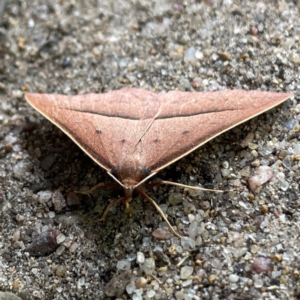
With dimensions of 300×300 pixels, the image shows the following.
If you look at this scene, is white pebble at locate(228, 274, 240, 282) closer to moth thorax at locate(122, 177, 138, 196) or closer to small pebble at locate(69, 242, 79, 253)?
moth thorax at locate(122, 177, 138, 196)

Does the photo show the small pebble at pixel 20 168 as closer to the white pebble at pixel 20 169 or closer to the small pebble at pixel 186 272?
the white pebble at pixel 20 169

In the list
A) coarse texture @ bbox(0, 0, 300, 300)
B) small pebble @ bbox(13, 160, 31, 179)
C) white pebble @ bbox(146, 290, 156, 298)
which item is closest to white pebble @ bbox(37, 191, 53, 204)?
coarse texture @ bbox(0, 0, 300, 300)

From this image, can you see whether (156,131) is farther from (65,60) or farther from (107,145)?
(65,60)

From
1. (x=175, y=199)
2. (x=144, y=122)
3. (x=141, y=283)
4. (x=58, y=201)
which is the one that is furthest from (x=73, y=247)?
(x=144, y=122)

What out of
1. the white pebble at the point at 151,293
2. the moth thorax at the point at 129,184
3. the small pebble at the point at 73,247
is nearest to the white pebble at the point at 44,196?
the small pebble at the point at 73,247

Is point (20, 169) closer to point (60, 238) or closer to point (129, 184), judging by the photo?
point (60, 238)

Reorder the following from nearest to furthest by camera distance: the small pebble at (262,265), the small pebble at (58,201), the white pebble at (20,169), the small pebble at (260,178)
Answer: the small pebble at (262,265)
the small pebble at (260,178)
the small pebble at (58,201)
the white pebble at (20,169)
